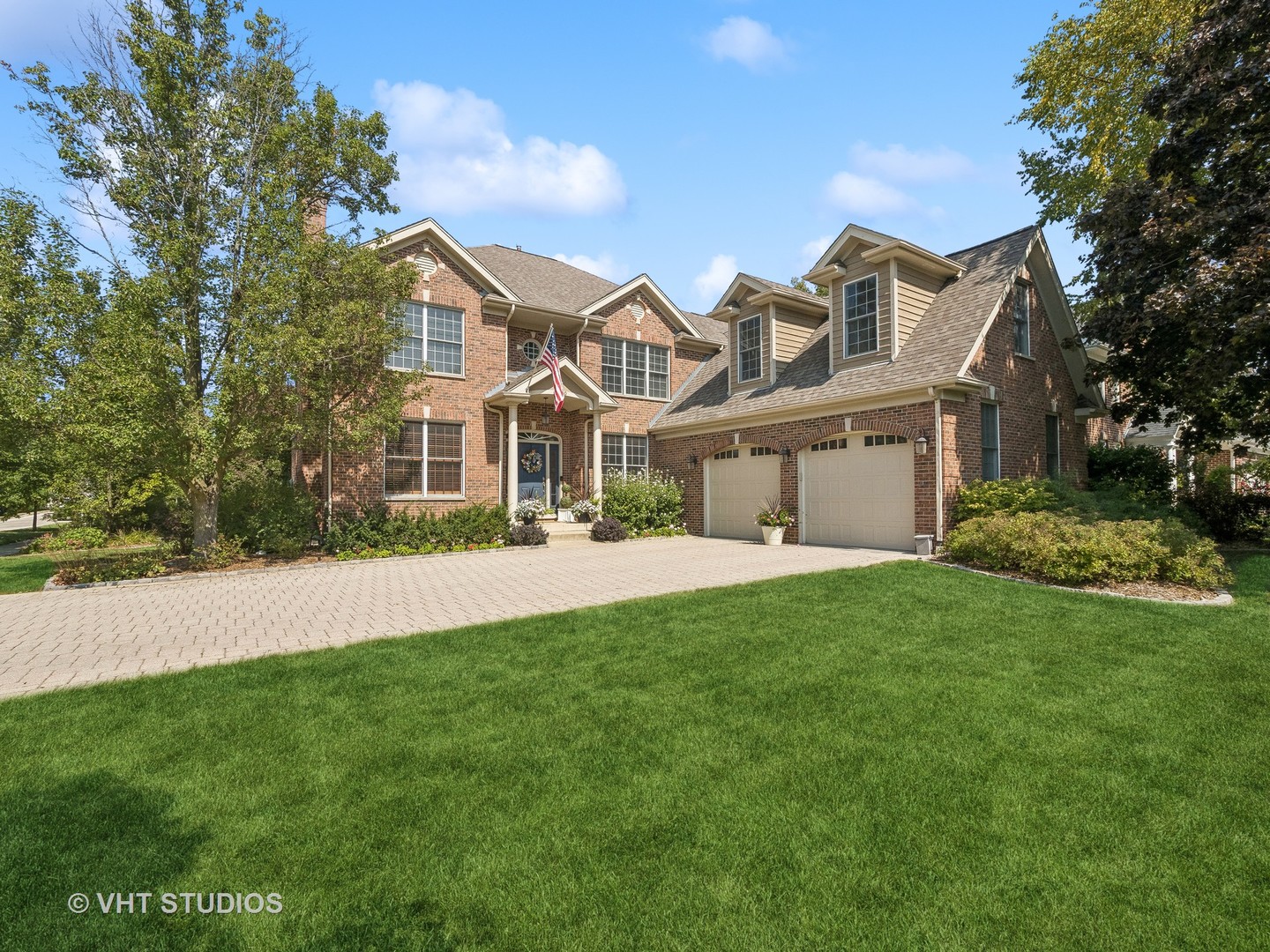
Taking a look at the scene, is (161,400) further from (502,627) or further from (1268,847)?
(1268,847)

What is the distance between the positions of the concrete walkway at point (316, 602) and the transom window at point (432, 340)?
5.26 meters

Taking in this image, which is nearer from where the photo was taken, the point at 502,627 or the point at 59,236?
the point at 502,627

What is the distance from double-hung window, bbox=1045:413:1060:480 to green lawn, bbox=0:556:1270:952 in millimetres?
10012

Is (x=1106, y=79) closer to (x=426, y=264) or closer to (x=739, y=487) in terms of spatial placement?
(x=739, y=487)

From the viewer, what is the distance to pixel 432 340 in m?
15.7

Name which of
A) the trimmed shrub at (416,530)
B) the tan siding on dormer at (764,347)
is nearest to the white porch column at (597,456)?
the trimmed shrub at (416,530)

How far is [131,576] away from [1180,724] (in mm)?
14029

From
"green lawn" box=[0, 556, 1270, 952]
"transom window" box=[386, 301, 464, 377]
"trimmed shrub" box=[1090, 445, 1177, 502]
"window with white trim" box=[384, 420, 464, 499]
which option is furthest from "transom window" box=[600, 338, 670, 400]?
"green lawn" box=[0, 556, 1270, 952]

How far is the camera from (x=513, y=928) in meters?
2.26

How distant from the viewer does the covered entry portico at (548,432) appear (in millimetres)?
15805

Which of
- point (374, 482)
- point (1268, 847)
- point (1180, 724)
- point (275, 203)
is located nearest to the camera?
point (1268, 847)

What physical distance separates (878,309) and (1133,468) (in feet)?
27.1

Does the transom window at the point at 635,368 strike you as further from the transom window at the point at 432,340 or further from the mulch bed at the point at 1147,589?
the mulch bed at the point at 1147,589

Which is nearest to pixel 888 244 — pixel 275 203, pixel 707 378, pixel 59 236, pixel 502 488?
pixel 707 378
